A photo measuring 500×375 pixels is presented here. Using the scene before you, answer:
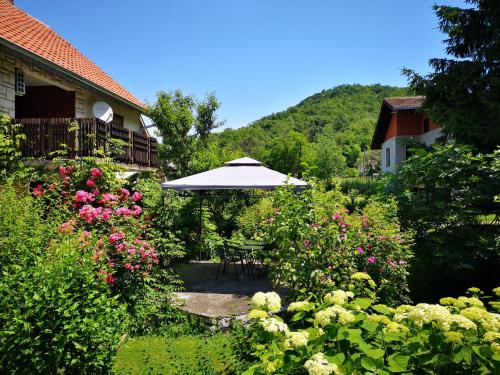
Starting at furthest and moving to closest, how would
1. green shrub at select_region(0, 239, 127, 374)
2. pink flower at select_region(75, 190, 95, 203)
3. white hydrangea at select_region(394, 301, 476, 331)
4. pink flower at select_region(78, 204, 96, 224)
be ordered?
pink flower at select_region(75, 190, 95, 203) → pink flower at select_region(78, 204, 96, 224) → green shrub at select_region(0, 239, 127, 374) → white hydrangea at select_region(394, 301, 476, 331)

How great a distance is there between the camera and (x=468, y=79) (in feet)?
34.9

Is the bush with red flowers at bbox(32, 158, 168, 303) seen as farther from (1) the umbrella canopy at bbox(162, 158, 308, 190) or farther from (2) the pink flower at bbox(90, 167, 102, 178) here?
(1) the umbrella canopy at bbox(162, 158, 308, 190)

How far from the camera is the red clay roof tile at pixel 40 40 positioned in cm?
912

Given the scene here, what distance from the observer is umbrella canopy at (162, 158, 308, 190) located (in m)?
7.84

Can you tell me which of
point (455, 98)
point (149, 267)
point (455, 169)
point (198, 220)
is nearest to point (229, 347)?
point (149, 267)

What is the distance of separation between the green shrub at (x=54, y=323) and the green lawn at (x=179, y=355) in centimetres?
54

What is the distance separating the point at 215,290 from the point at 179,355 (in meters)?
2.69

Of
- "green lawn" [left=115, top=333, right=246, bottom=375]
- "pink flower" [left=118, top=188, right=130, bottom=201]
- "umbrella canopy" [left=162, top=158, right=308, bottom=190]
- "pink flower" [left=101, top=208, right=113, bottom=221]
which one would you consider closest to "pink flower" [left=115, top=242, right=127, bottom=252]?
"pink flower" [left=101, top=208, right=113, bottom=221]

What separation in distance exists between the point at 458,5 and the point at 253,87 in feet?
38.6

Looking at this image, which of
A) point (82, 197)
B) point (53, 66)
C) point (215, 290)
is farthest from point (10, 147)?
point (215, 290)

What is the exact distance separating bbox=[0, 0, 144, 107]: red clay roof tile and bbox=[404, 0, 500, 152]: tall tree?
1037 centimetres

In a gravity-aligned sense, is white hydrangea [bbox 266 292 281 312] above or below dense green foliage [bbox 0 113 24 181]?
below

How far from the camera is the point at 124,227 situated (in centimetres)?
594

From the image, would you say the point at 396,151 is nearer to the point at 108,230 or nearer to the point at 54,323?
the point at 108,230
